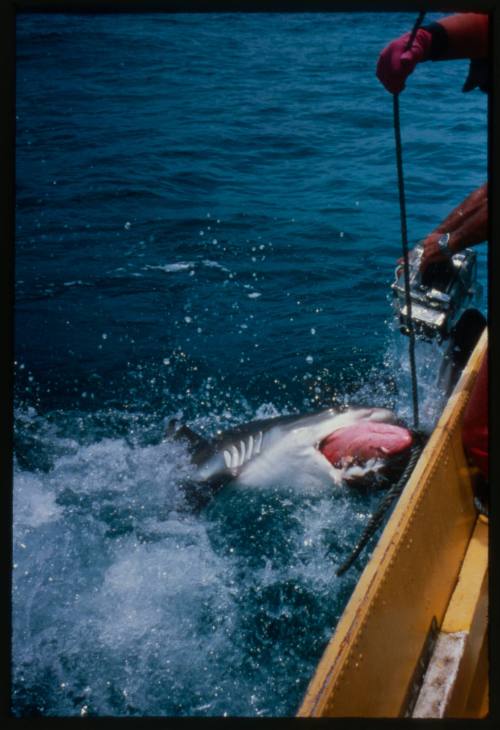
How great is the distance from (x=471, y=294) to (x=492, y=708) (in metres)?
2.92

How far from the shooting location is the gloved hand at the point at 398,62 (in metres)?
3.00

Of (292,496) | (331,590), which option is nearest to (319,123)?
(292,496)

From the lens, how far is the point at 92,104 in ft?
35.1

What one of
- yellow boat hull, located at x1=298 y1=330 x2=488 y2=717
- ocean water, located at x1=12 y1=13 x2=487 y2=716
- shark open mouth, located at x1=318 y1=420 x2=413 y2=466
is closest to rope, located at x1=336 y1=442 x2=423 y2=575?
yellow boat hull, located at x1=298 y1=330 x2=488 y2=717

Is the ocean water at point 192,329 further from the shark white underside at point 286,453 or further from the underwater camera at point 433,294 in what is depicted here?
the underwater camera at point 433,294

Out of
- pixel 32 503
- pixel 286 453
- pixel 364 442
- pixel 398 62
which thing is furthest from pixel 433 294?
pixel 32 503

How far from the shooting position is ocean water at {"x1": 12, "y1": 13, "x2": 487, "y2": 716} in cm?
381

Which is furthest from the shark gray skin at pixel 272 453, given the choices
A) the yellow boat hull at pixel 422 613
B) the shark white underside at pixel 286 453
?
the yellow boat hull at pixel 422 613

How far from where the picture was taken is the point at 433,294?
13.8 feet

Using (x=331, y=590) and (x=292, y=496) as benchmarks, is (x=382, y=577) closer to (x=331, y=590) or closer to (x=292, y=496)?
(x=331, y=590)

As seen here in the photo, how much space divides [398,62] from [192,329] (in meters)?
3.81

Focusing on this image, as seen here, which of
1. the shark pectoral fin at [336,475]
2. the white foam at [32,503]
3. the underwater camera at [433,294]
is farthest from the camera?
the white foam at [32,503]

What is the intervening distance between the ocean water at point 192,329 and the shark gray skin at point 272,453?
0.39 feet

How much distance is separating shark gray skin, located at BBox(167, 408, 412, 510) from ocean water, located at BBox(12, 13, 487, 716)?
12 cm
